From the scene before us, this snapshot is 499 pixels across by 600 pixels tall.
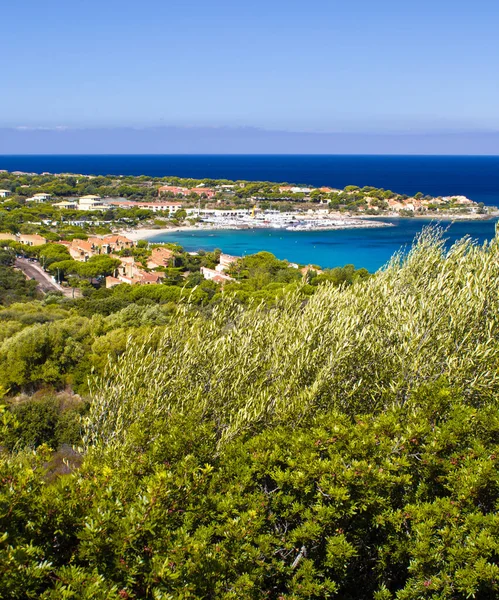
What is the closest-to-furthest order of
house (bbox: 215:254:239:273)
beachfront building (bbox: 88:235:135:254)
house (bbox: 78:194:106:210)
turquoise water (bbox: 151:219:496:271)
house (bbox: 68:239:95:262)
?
1. house (bbox: 215:254:239:273)
2. house (bbox: 68:239:95:262)
3. beachfront building (bbox: 88:235:135:254)
4. turquoise water (bbox: 151:219:496:271)
5. house (bbox: 78:194:106:210)

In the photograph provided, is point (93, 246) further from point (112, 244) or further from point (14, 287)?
point (14, 287)

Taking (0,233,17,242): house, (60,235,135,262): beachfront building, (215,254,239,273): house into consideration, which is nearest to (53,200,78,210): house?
(0,233,17,242): house

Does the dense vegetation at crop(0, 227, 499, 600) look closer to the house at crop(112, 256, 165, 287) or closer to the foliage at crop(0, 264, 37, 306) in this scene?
the foliage at crop(0, 264, 37, 306)

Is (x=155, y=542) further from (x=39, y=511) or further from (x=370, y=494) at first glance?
(x=370, y=494)

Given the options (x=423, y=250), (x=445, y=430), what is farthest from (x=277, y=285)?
(x=445, y=430)

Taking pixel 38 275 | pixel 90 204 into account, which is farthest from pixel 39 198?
pixel 38 275

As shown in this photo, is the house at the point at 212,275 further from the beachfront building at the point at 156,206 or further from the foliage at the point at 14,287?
the beachfront building at the point at 156,206

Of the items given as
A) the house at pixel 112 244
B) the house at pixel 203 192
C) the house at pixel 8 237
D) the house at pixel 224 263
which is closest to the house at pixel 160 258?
the house at pixel 224 263
